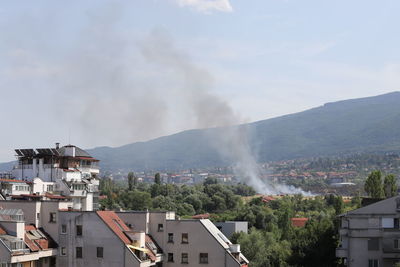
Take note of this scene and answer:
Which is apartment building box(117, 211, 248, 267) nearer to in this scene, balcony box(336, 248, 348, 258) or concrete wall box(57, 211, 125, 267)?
concrete wall box(57, 211, 125, 267)

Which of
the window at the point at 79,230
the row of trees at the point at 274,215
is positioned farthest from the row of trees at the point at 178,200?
the window at the point at 79,230

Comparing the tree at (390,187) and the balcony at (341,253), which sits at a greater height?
the tree at (390,187)

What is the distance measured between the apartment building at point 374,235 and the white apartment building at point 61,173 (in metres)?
33.3

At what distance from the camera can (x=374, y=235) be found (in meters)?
57.9

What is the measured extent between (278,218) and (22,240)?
256 feet

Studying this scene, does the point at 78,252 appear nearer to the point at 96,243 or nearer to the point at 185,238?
the point at 96,243

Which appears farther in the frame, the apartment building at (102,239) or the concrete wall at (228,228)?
the concrete wall at (228,228)

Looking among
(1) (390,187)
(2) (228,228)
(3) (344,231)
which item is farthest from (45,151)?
(1) (390,187)

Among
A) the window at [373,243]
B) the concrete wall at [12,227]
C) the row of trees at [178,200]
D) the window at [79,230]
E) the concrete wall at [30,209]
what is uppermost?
the concrete wall at [30,209]

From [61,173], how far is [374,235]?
42031 mm

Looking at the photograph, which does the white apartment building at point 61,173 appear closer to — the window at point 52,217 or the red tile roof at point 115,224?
the red tile roof at point 115,224

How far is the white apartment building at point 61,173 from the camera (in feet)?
273

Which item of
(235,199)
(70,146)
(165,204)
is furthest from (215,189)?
(70,146)

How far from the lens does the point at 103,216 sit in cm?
5294
